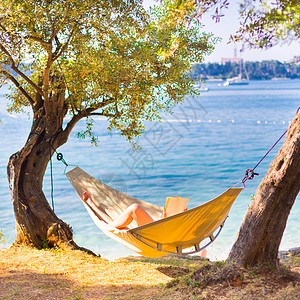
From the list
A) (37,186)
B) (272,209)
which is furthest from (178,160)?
(272,209)

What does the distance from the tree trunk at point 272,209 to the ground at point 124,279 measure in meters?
0.10

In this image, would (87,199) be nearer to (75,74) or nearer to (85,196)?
(85,196)

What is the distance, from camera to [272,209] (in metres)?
2.37

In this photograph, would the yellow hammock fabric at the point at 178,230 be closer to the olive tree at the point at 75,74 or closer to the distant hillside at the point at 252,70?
the olive tree at the point at 75,74

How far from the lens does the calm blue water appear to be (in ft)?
29.6

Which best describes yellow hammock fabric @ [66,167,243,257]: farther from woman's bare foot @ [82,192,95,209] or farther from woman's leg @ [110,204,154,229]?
woman's bare foot @ [82,192,95,209]

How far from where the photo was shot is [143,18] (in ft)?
13.9

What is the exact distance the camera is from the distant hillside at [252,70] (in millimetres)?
23448

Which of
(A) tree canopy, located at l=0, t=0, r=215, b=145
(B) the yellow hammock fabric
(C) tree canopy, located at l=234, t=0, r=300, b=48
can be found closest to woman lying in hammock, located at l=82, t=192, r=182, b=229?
(B) the yellow hammock fabric

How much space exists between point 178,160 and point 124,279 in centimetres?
1567

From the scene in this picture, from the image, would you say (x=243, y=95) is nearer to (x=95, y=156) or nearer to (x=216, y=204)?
(x=95, y=156)

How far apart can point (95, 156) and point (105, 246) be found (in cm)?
1184

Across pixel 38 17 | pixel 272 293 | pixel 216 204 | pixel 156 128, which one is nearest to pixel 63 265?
pixel 216 204

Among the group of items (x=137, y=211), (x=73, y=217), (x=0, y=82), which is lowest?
(x=73, y=217)
